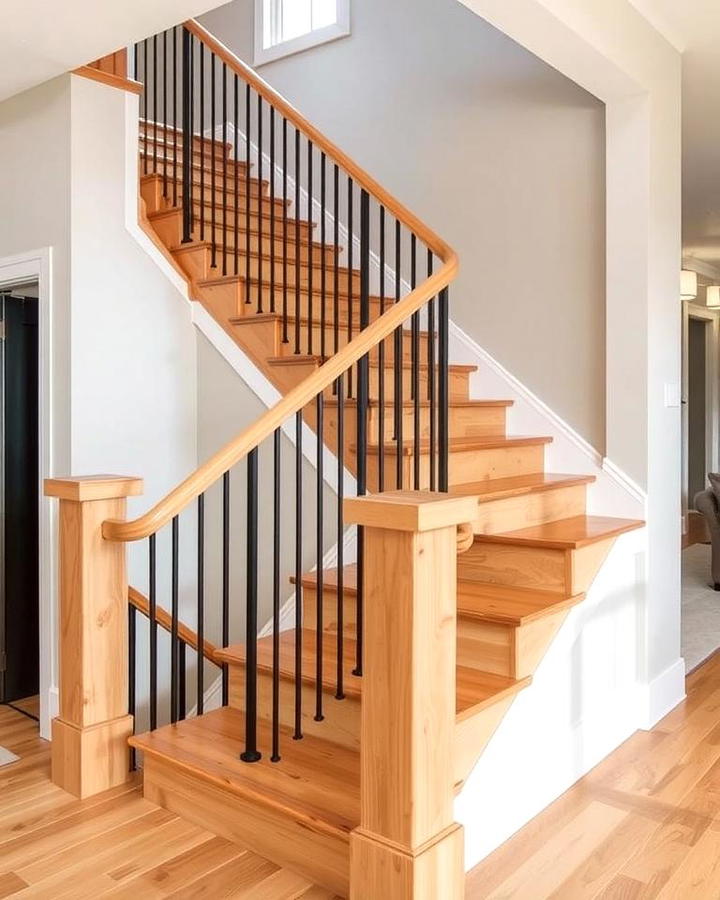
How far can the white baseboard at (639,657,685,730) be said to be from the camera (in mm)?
3336

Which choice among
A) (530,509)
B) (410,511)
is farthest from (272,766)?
(530,509)

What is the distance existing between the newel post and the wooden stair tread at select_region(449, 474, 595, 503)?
3.93 ft

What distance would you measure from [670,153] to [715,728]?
229cm

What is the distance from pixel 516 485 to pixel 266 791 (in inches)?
63.8

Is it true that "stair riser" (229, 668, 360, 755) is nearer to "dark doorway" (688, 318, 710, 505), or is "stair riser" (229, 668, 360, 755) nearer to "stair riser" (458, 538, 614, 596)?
"stair riser" (458, 538, 614, 596)

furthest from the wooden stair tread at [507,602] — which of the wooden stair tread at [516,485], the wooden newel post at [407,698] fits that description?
the wooden newel post at [407,698]

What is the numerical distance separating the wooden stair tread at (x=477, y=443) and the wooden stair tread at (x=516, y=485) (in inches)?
5.6

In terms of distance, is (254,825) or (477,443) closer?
(254,825)

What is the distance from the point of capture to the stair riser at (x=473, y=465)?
3.15 metres

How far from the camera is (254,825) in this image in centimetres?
225

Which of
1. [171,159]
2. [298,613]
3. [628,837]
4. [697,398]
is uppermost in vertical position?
[171,159]

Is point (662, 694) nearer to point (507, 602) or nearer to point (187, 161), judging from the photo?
point (507, 602)

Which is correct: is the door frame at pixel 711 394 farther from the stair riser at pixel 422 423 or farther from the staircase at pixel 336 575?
the staircase at pixel 336 575

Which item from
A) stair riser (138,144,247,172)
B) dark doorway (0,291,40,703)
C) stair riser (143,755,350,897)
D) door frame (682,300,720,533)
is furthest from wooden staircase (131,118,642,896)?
door frame (682,300,720,533)
